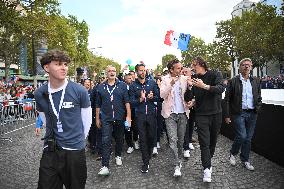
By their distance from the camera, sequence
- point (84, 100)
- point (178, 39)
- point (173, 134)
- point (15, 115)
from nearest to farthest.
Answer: point (84, 100) → point (173, 134) → point (178, 39) → point (15, 115)

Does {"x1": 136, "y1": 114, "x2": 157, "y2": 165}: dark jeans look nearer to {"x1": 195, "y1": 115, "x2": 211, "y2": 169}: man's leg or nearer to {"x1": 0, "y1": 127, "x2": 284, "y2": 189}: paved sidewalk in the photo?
{"x1": 0, "y1": 127, "x2": 284, "y2": 189}: paved sidewalk

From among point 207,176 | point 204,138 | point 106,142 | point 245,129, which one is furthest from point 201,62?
point 106,142

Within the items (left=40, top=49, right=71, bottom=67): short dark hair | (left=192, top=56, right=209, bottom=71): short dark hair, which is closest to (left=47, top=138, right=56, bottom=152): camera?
(left=40, top=49, right=71, bottom=67): short dark hair

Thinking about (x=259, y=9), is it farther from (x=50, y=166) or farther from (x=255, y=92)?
(x=50, y=166)

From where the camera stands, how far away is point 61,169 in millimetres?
3592

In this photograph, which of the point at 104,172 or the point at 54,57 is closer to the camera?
the point at 54,57

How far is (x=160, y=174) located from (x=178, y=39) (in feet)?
29.7

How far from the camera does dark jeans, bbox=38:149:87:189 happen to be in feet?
11.6

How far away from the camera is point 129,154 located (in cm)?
866

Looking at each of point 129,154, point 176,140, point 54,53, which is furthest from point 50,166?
point 129,154

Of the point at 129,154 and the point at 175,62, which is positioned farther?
the point at 129,154

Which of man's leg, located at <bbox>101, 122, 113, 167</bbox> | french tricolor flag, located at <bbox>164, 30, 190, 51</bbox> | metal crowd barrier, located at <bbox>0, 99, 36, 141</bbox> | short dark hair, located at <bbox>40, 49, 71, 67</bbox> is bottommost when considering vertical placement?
metal crowd barrier, located at <bbox>0, 99, 36, 141</bbox>

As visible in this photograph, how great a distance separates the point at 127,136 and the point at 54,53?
18.3 feet

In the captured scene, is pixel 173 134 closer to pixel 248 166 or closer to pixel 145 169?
pixel 145 169
